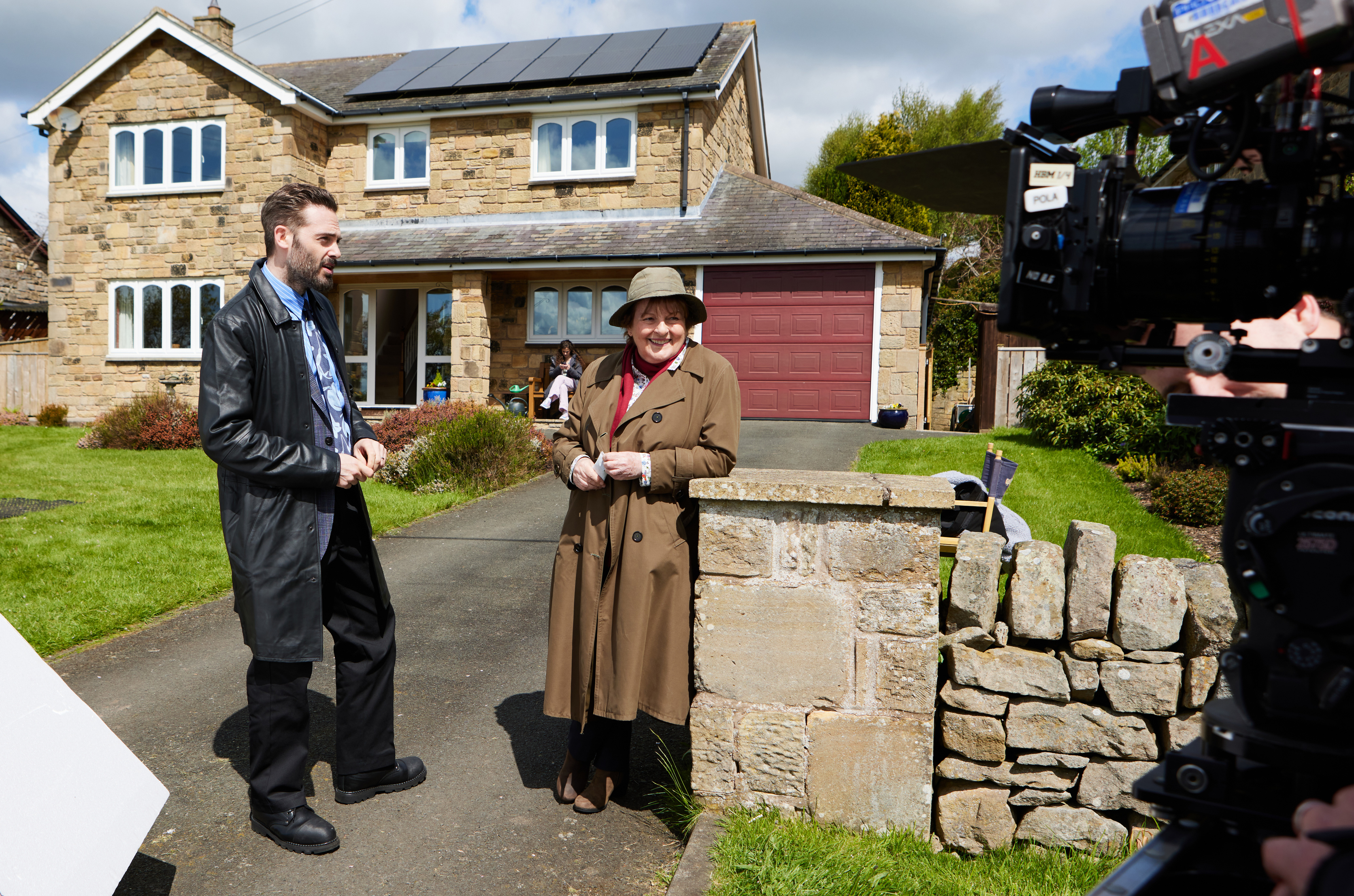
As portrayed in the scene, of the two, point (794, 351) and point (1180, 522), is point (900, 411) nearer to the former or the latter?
point (794, 351)

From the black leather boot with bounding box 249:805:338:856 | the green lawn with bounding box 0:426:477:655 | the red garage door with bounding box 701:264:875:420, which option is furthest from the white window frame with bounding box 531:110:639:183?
the black leather boot with bounding box 249:805:338:856

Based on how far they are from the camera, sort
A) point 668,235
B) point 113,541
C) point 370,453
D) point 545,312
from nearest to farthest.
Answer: point 370,453
point 113,541
point 668,235
point 545,312

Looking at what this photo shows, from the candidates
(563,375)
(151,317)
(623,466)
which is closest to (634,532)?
A: (623,466)

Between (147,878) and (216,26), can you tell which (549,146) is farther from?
(147,878)

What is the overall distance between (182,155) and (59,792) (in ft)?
59.8

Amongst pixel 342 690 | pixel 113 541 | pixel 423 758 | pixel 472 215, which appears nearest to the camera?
pixel 342 690

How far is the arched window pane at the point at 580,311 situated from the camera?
54.7 ft

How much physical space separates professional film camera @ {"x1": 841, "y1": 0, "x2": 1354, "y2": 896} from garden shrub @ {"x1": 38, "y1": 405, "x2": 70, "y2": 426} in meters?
20.1

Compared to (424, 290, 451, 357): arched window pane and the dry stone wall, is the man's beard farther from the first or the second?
(424, 290, 451, 357): arched window pane

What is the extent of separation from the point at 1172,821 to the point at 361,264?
54.3 feet

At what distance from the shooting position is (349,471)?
9.62 feet

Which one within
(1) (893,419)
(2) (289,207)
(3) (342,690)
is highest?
(2) (289,207)

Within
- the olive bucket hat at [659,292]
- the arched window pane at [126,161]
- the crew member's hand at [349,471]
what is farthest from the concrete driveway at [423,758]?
the arched window pane at [126,161]

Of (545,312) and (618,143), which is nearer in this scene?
(618,143)
